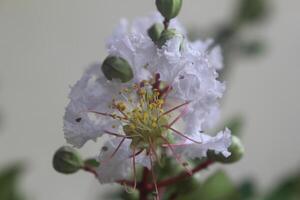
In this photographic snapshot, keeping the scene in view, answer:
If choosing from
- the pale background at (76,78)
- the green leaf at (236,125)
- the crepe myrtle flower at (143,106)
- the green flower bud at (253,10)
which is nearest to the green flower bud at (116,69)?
the crepe myrtle flower at (143,106)

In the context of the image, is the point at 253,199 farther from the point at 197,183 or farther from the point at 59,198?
the point at 59,198

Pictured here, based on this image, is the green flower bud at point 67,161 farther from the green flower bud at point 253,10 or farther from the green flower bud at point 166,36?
the green flower bud at point 253,10

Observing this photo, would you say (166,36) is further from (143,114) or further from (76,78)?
(76,78)

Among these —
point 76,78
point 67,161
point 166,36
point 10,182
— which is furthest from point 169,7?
point 76,78

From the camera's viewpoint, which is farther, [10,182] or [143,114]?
[10,182]

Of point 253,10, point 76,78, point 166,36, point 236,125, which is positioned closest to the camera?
point 166,36

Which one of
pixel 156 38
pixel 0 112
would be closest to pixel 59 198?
pixel 0 112

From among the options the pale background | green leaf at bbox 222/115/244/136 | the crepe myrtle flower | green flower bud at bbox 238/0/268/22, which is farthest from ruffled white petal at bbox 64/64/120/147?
the pale background

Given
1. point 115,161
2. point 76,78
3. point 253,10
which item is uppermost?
point 76,78
